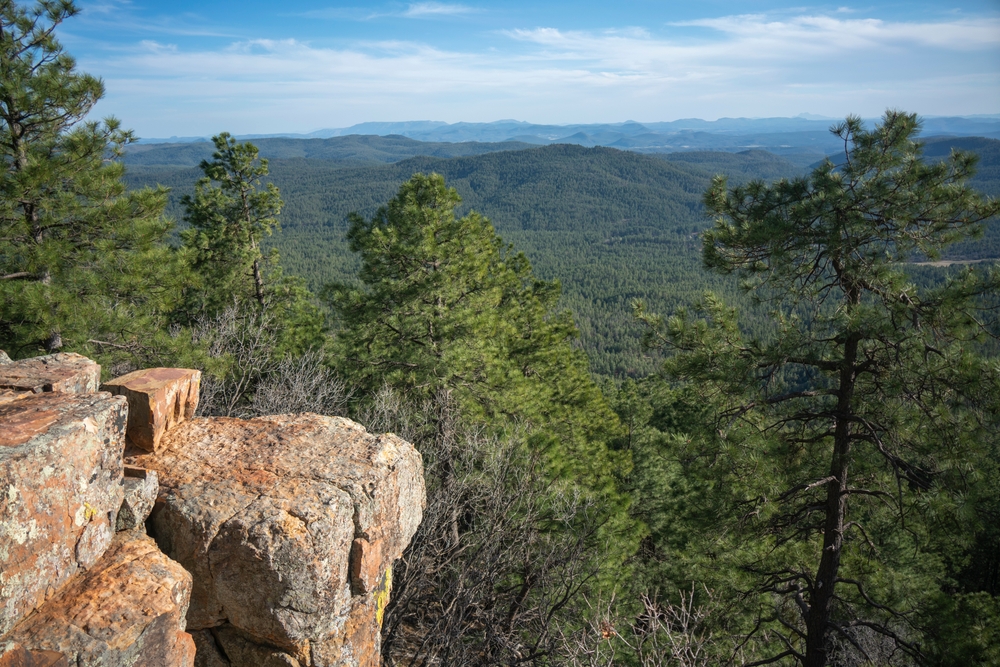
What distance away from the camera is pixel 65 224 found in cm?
826

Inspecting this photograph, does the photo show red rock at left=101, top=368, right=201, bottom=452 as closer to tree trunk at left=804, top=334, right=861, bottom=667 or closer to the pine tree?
the pine tree

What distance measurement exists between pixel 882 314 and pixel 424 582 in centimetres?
642

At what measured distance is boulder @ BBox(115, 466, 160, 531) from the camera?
370 cm

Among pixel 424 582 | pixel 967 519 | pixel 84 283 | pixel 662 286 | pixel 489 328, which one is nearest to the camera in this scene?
pixel 967 519

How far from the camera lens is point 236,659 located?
3.97 m

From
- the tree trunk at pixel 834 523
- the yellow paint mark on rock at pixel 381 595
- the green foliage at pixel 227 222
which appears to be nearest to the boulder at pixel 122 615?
the yellow paint mark on rock at pixel 381 595

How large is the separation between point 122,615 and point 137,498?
31.0 inches

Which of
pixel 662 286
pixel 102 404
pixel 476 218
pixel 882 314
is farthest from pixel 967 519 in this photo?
pixel 662 286

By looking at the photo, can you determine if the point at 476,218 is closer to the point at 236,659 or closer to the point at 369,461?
Result: the point at 369,461

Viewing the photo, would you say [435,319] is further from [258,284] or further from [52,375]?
[258,284]

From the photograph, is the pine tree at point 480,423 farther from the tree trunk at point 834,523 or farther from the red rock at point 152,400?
the red rock at point 152,400

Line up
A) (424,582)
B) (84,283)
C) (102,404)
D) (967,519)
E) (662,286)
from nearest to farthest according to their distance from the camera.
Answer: (102,404)
(967,519)
(424,582)
(84,283)
(662,286)

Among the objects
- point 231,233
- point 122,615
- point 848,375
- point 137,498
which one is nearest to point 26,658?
point 122,615

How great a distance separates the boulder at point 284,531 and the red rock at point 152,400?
0.11m
